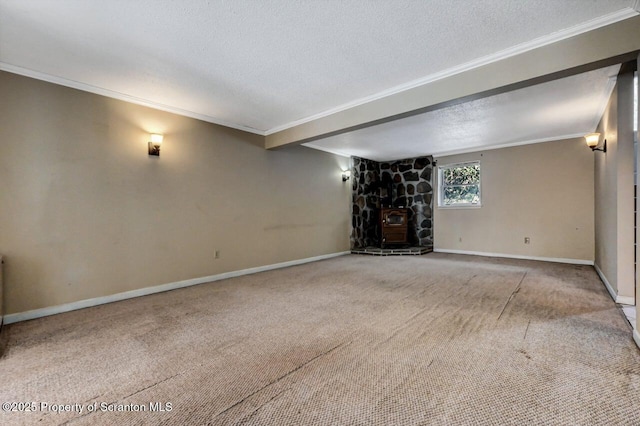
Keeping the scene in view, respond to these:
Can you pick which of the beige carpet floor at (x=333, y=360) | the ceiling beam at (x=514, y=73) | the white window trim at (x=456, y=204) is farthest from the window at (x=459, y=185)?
the ceiling beam at (x=514, y=73)

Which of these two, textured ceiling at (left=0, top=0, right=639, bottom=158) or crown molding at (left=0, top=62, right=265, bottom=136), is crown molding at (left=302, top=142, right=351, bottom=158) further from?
textured ceiling at (left=0, top=0, right=639, bottom=158)

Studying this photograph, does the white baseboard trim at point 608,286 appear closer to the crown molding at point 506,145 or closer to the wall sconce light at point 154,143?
the crown molding at point 506,145

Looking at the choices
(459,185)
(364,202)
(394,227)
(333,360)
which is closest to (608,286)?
(459,185)

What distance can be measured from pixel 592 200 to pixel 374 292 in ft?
16.0

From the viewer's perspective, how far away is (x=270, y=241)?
525 centimetres

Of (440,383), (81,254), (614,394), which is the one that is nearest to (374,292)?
(440,383)

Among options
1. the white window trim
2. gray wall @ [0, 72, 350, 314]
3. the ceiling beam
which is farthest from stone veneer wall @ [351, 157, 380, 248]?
the ceiling beam

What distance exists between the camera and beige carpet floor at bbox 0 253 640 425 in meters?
1.46

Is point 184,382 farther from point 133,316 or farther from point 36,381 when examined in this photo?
point 133,316

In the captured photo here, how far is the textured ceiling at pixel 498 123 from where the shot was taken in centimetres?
346

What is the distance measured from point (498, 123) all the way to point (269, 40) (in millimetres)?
4093

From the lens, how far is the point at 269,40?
7.95 feet

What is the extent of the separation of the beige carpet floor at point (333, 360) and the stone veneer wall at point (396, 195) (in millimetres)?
3970

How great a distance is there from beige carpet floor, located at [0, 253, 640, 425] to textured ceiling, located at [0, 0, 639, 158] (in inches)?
97.7
